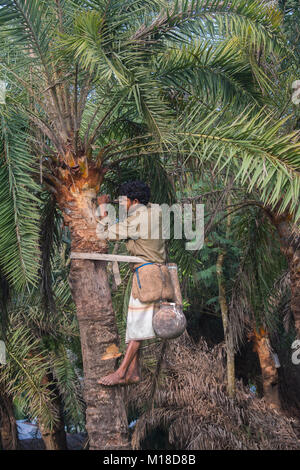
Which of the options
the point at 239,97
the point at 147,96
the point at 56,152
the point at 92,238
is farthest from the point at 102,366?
the point at 239,97

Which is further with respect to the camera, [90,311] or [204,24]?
[204,24]

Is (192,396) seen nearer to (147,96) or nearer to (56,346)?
(56,346)

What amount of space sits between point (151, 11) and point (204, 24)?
27.4 inches

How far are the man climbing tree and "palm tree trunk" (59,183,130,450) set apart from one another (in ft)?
0.94

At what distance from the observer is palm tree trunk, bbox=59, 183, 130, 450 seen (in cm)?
616

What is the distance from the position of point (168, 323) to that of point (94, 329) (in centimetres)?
112

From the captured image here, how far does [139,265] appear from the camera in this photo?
19.4ft

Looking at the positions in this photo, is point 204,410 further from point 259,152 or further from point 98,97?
point 259,152

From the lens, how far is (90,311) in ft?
20.9

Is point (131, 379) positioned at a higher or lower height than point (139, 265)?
lower

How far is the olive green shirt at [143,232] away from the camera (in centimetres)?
577

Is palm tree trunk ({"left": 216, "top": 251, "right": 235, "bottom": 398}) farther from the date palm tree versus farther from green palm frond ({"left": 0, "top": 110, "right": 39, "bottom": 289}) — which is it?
green palm frond ({"left": 0, "top": 110, "right": 39, "bottom": 289})

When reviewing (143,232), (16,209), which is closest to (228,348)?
(143,232)

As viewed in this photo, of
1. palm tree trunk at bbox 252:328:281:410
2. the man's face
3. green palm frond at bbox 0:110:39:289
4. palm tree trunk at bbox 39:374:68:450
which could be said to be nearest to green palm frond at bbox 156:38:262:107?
the man's face
